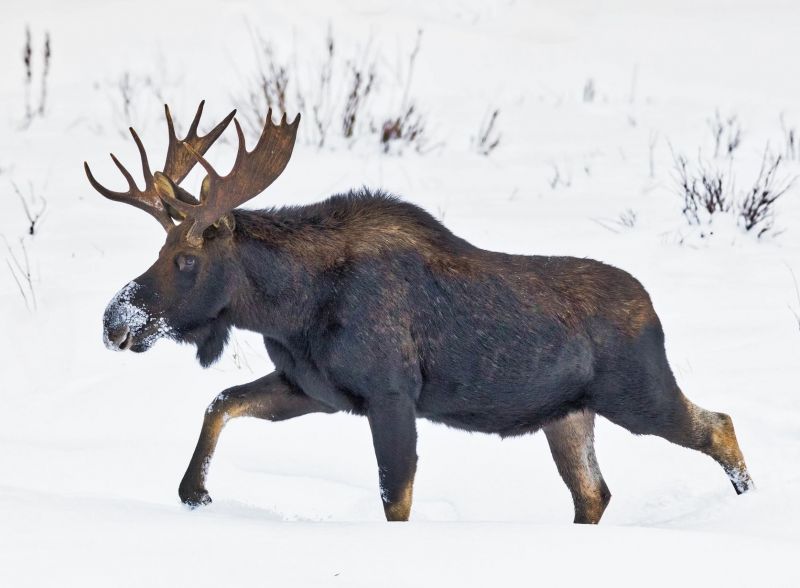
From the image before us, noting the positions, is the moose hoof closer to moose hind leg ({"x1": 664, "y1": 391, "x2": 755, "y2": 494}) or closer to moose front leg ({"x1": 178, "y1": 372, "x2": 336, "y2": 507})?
moose front leg ({"x1": 178, "y1": 372, "x2": 336, "y2": 507})

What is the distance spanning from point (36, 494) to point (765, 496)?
8.57ft

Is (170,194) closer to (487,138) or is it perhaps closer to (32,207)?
(32,207)

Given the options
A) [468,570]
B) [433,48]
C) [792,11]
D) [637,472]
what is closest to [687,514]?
[637,472]

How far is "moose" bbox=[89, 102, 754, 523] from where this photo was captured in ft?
15.8

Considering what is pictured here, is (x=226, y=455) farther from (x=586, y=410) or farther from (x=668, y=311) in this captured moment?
(x=668, y=311)

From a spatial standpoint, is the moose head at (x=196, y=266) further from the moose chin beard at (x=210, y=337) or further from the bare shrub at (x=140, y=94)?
the bare shrub at (x=140, y=94)

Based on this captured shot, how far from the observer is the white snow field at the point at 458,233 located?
3.83 meters

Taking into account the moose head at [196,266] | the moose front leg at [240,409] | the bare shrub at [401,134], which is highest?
the moose head at [196,266]

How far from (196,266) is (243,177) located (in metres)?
0.36

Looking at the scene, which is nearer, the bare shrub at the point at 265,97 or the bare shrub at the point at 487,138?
the bare shrub at the point at 265,97

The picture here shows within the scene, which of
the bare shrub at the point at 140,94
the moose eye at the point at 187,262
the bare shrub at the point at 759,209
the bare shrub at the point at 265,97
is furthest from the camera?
the bare shrub at the point at 140,94

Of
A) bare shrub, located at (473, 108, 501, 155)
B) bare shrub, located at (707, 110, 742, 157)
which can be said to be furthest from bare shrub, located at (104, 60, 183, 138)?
bare shrub, located at (707, 110, 742, 157)

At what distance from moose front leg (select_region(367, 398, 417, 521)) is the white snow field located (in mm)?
163

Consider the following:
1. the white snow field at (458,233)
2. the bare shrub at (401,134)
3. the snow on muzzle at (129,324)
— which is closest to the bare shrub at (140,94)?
the white snow field at (458,233)
